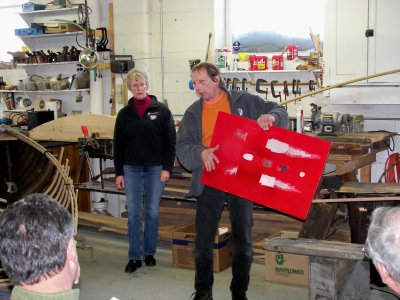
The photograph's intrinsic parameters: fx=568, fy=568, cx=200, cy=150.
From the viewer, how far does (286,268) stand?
4.14 meters

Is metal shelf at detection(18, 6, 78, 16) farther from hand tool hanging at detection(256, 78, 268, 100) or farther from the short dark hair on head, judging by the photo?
the short dark hair on head

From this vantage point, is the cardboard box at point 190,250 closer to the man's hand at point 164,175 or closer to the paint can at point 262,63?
the man's hand at point 164,175

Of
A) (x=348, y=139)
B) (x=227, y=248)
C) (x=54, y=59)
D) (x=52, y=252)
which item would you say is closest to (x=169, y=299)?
(x=227, y=248)

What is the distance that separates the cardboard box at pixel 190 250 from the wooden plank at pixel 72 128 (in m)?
1.20

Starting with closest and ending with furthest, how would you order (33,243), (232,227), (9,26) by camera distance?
(33,243)
(232,227)
(9,26)

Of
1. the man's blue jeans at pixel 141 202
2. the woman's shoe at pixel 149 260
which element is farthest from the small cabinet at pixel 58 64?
the woman's shoe at pixel 149 260

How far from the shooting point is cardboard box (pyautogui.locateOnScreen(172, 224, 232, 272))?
174 inches

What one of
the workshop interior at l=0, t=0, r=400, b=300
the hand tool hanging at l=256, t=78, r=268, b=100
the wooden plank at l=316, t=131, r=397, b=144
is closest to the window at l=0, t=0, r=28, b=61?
the workshop interior at l=0, t=0, r=400, b=300

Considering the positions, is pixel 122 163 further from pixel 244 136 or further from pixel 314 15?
pixel 314 15

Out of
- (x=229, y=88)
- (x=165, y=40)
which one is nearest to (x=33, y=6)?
(x=165, y=40)

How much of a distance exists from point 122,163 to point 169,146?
15.5 inches

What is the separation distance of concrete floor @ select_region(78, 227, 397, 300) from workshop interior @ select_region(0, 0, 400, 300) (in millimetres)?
51

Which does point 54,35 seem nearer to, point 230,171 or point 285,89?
point 285,89

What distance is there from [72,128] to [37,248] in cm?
423
